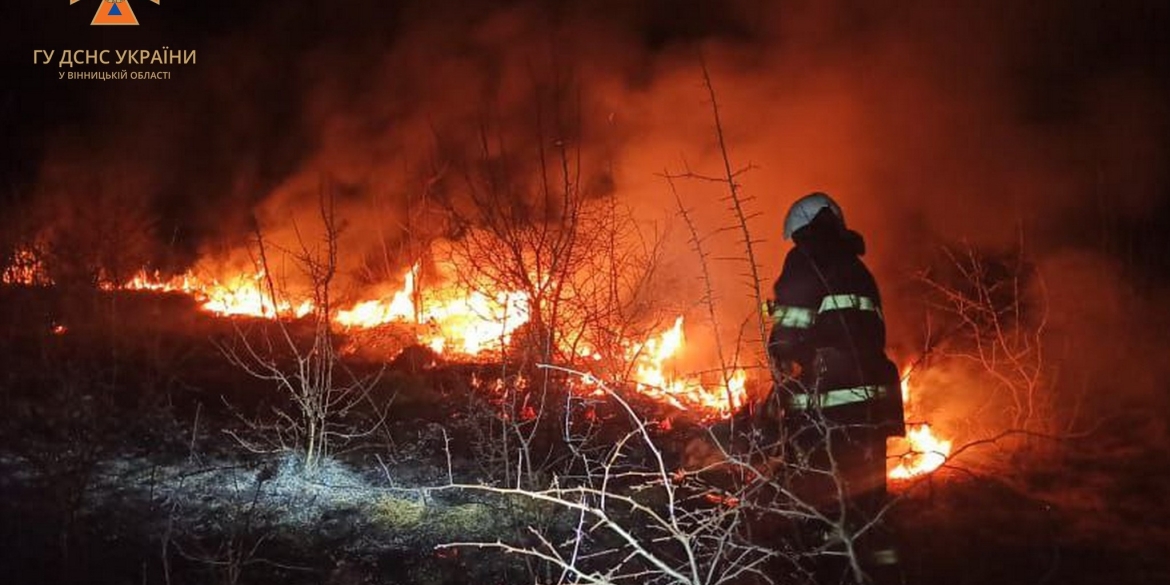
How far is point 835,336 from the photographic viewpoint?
4406mm

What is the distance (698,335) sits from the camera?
887cm

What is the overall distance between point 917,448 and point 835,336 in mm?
2369

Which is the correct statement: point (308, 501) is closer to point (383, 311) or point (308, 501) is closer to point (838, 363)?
point (838, 363)

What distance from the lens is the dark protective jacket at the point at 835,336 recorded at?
4.38 metres

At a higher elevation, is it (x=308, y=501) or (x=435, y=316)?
(x=435, y=316)

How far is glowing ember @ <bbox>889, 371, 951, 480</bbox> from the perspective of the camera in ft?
18.6

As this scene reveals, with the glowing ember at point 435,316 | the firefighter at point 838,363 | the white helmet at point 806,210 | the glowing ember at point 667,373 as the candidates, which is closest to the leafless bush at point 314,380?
the glowing ember at point 435,316

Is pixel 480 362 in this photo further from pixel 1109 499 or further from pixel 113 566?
pixel 1109 499

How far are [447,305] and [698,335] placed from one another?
3.51 meters

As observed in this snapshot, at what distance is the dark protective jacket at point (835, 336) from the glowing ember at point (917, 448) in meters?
1.16

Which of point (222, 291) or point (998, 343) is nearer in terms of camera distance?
point (998, 343)

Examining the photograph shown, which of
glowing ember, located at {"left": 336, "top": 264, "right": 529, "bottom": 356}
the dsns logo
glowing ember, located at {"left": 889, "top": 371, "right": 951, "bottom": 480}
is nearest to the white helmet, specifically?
glowing ember, located at {"left": 889, "top": 371, "right": 951, "bottom": 480}

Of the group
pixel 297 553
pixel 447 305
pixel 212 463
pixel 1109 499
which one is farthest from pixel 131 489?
pixel 1109 499

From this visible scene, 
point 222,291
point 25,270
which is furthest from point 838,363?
point 222,291
